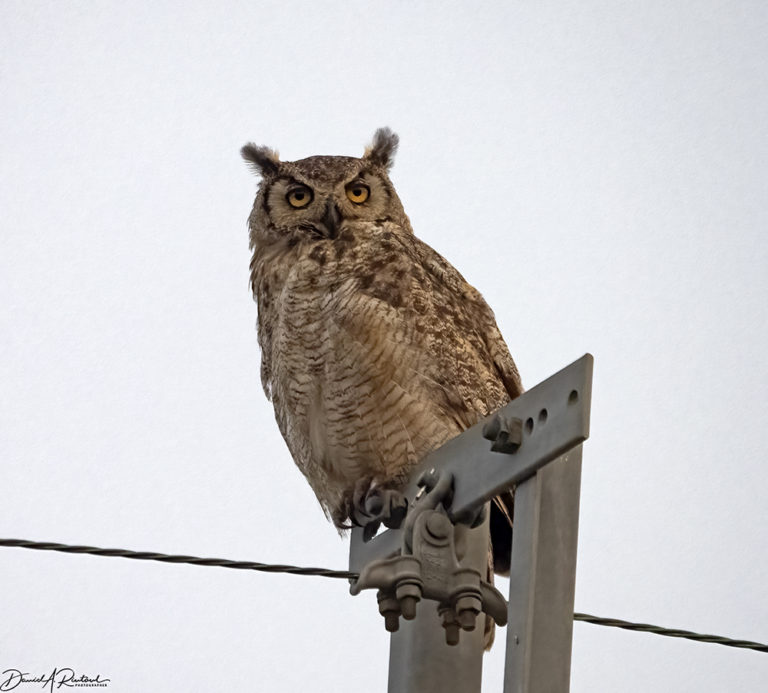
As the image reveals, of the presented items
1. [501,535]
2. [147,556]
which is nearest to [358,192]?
[501,535]

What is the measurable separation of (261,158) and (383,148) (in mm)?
519

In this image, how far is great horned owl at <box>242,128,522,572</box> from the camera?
400 centimetres

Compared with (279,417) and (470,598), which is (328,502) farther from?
(470,598)

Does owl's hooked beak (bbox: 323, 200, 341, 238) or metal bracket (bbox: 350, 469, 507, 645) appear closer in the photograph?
metal bracket (bbox: 350, 469, 507, 645)

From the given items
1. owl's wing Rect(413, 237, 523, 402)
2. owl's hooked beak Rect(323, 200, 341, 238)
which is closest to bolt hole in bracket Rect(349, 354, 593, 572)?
owl's wing Rect(413, 237, 523, 402)

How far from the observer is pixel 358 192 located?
4930mm

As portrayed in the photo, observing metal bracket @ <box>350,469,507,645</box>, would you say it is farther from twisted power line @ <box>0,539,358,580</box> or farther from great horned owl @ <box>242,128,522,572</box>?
great horned owl @ <box>242,128,522,572</box>

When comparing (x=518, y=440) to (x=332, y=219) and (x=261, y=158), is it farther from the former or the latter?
(x=261, y=158)

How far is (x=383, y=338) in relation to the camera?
401 centimetres

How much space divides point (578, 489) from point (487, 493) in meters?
0.26

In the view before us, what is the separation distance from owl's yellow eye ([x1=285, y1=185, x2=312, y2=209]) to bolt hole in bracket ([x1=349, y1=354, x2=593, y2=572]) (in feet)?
7.41

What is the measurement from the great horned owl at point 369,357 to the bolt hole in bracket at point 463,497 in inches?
39.7

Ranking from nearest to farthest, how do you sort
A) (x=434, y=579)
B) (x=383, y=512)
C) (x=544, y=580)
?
1. (x=544, y=580)
2. (x=434, y=579)
3. (x=383, y=512)

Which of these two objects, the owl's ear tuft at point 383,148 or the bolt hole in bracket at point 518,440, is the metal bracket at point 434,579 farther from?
the owl's ear tuft at point 383,148
